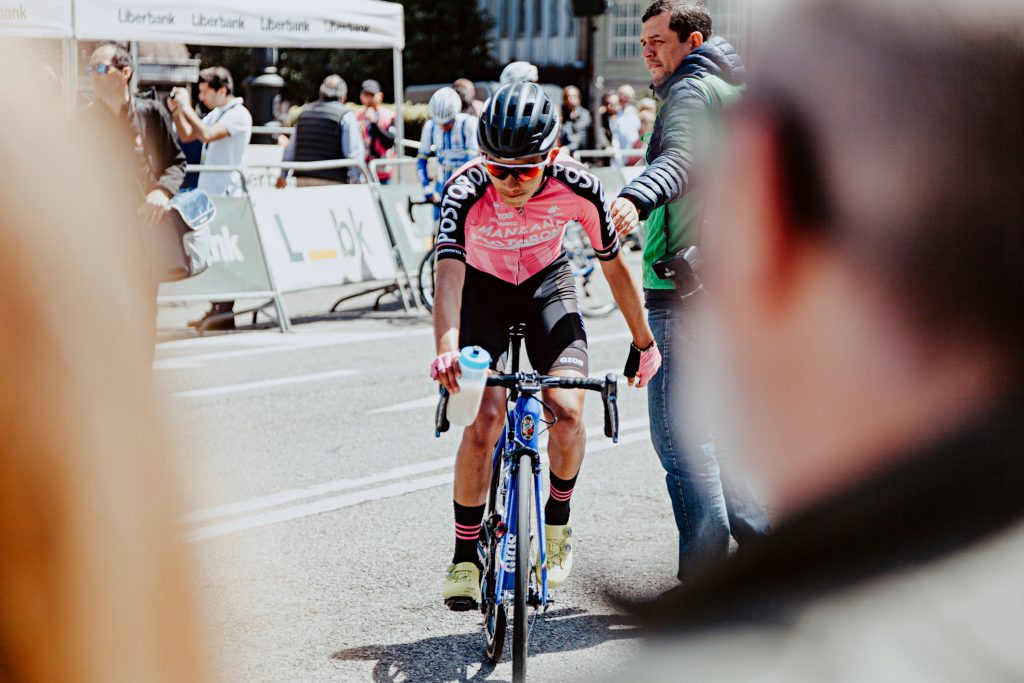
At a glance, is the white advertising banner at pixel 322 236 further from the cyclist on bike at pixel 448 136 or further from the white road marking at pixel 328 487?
the white road marking at pixel 328 487

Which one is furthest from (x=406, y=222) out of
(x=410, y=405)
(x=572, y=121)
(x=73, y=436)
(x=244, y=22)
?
(x=73, y=436)

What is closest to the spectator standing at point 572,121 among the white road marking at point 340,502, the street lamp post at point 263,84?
the street lamp post at point 263,84

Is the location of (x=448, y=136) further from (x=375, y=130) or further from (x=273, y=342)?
(x=375, y=130)

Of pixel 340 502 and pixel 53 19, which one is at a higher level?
pixel 53 19

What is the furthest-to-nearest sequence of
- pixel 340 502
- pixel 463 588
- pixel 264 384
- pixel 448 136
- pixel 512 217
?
1. pixel 448 136
2. pixel 264 384
3. pixel 340 502
4. pixel 463 588
5. pixel 512 217

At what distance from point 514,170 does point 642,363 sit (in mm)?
654

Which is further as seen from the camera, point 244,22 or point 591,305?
point 244,22

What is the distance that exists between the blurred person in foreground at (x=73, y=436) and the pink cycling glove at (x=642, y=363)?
2.74 meters

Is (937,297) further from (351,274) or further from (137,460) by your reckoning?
(351,274)

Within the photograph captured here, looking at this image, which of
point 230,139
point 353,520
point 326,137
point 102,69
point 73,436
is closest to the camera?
point 73,436

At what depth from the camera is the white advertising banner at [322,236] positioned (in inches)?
418

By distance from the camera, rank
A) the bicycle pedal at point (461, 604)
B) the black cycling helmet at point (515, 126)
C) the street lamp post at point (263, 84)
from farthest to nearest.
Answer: the street lamp post at point (263, 84) < the bicycle pedal at point (461, 604) < the black cycling helmet at point (515, 126)

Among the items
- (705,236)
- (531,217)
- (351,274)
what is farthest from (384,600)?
(351,274)

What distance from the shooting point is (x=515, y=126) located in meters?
3.55
